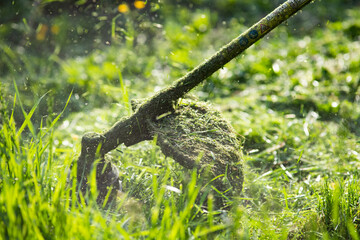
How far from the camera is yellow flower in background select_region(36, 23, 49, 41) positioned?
15.2ft

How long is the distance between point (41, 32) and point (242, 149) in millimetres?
3416

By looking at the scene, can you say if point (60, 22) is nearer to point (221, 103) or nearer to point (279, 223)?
point (221, 103)

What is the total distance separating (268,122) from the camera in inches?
152

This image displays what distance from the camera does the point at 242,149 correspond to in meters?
3.39

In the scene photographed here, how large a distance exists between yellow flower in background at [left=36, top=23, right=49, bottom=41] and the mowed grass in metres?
0.51

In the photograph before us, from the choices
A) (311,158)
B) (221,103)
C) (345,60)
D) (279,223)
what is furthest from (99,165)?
(345,60)

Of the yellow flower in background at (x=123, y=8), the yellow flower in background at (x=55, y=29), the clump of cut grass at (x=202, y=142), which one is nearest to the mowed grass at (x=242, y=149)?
the clump of cut grass at (x=202, y=142)

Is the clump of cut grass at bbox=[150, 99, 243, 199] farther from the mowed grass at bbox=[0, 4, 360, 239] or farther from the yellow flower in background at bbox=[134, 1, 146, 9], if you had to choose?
the yellow flower in background at bbox=[134, 1, 146, 9]

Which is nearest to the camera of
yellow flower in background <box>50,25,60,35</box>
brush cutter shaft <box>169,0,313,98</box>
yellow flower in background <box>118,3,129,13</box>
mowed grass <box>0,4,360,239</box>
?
mowed grass <box>0,4,360,239</box>

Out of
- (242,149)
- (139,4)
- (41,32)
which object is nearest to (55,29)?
(41,32)

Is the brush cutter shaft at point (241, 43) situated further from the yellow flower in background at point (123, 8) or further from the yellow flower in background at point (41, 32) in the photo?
→ the yellow flower in background at point (41, 32)

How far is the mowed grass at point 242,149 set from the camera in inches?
59.9

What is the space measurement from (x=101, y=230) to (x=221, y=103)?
10.5 feet

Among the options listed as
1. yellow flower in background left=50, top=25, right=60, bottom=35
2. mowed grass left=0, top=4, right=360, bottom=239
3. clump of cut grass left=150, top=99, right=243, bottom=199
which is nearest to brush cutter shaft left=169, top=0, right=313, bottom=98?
clump of cut grass left=150, top=99, right=243, bottom=199
